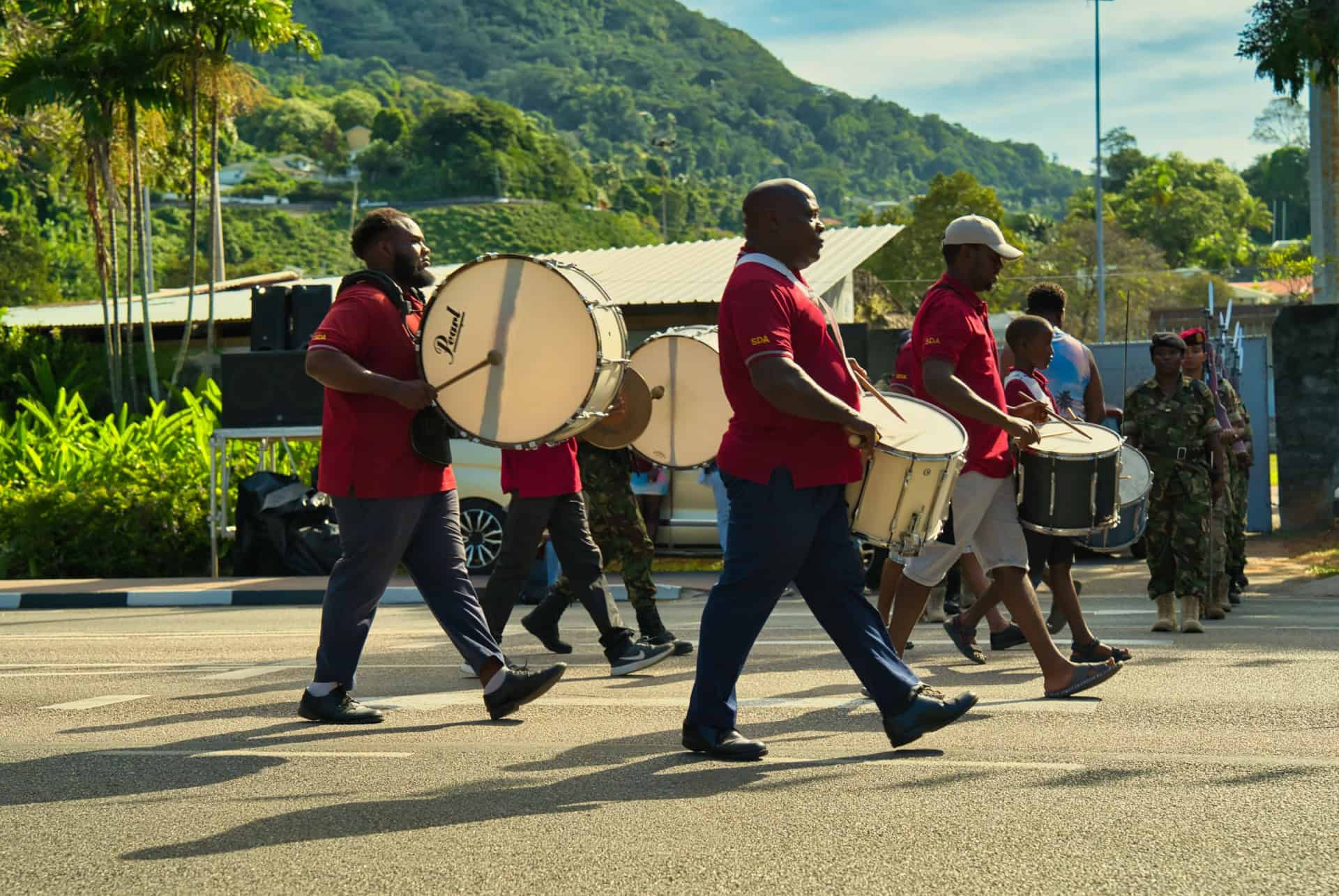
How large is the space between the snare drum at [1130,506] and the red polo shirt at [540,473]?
283cm

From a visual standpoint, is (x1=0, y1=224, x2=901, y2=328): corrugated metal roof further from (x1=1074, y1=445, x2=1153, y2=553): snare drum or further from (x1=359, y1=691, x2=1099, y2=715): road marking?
(x1=359, y1=691, x2=1099, y2=715): road marking

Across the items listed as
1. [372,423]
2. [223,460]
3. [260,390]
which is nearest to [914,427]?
[372,423]

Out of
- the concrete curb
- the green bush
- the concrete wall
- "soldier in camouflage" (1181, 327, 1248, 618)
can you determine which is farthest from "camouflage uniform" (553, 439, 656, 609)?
the concrete wall

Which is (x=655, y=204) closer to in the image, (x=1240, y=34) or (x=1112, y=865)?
(x=1240, y=34)

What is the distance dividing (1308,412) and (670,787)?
581 inches

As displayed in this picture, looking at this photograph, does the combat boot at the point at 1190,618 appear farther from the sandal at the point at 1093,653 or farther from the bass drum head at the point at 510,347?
the bass drum head at the point at 510,347

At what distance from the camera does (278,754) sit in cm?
655

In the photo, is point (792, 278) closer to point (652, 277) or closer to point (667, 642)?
point (667, 642)

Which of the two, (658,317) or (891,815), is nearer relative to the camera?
(891,815)

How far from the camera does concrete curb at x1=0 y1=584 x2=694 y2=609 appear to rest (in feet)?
48.9

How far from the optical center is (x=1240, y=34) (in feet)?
60.5

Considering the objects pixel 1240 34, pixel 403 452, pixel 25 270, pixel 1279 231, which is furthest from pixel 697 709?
pixel 1279 231

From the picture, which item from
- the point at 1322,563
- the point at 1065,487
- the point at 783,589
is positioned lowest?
the point at 1322,563

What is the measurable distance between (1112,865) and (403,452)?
3289mm
